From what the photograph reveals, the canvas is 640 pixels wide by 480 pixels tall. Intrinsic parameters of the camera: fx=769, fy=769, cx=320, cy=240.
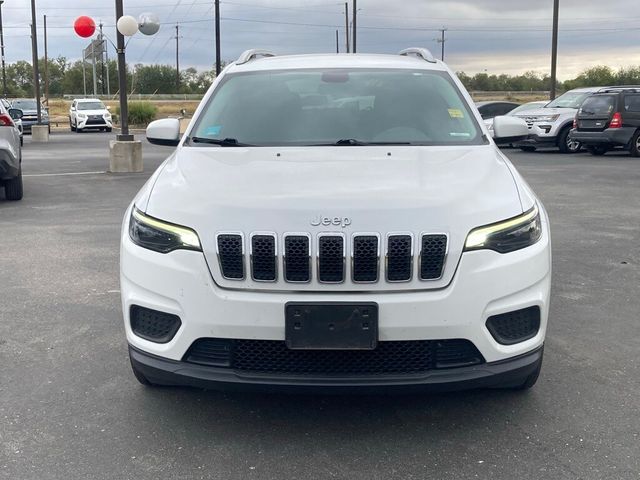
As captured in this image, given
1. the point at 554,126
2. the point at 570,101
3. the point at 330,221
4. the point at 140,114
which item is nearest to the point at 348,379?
the point at 330,221

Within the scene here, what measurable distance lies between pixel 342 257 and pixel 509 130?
7.90 feet

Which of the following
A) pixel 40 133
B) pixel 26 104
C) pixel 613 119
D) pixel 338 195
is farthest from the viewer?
pixel 26 104

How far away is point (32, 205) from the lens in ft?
35.7

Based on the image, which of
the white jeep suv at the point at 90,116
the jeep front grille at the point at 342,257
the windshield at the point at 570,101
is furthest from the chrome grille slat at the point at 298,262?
the white jeep suv at the point at 90,116

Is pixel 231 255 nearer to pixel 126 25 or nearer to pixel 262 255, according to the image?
pixel 262 255

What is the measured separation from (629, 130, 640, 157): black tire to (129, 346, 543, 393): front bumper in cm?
1665

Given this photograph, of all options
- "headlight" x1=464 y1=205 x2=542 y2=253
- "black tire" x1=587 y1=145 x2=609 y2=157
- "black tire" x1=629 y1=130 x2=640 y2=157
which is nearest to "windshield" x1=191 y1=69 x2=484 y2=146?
"headlight" x1=464 y1=205 x2=542 y2=253

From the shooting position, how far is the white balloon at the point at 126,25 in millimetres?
15242

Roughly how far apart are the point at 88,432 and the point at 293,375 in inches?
40.7

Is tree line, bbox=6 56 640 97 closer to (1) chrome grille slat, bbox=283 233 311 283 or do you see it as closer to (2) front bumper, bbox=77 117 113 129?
(2) front bumper, bbox=77 117 113 129

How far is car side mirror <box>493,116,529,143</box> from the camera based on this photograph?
504cm

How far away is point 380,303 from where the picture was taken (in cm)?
304

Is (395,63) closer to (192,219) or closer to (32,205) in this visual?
(192,219)

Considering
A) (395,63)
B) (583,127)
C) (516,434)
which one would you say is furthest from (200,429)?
(583,127)
